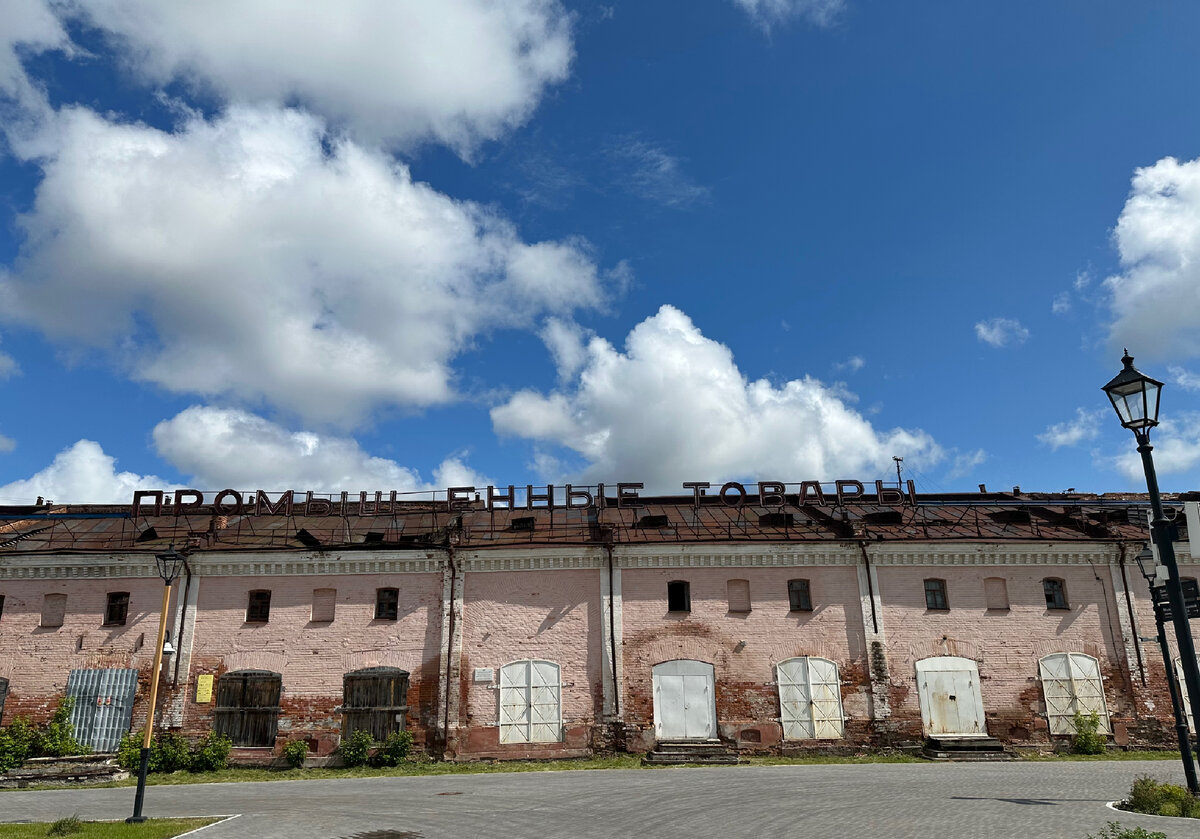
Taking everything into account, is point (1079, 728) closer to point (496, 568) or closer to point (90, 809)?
point (496, 568)

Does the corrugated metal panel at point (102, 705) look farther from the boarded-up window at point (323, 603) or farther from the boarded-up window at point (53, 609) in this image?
the boarded-up window at point (323, 603)

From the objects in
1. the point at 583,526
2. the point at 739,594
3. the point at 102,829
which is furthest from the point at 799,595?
Result: the point at 102,829

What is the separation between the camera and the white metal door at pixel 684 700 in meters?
25.5

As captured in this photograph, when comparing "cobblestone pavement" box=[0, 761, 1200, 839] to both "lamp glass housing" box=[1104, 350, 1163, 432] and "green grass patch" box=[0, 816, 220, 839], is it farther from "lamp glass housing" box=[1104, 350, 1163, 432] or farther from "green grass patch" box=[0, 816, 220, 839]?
"lamp glass housing" box=[1104, 350, 1163, 432]

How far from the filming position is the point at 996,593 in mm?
27219

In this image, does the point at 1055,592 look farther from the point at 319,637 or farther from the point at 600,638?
the point at 319,637

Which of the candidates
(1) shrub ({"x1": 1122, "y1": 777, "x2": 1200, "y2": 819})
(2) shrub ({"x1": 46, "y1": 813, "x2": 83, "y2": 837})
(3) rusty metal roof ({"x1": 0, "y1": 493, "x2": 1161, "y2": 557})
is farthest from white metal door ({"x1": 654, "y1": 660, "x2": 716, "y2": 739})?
(2) shrub ({"x1": 46, "y1": 813, "x2": 83, "y2": 837})

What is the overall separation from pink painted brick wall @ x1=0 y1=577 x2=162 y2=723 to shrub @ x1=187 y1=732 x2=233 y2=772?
3.40m

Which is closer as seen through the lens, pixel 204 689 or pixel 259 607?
pixel 204 689

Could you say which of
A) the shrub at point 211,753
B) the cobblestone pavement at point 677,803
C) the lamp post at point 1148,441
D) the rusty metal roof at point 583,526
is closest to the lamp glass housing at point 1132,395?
the lamp post at point 1148,441

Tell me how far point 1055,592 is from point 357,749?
24.0 m

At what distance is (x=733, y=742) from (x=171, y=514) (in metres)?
23.2

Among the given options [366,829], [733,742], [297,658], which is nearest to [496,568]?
[297,658]

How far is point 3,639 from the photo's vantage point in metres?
26.5
